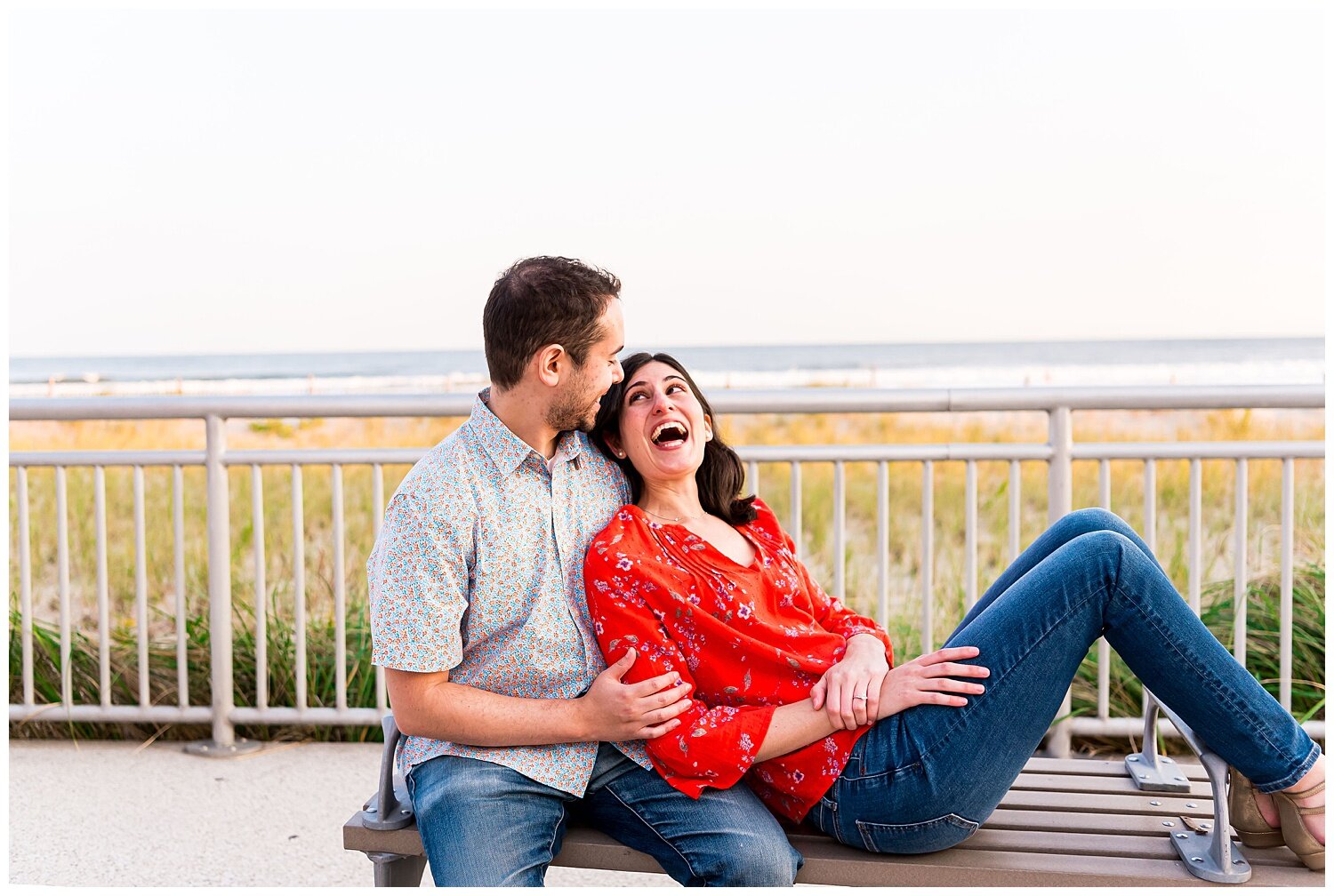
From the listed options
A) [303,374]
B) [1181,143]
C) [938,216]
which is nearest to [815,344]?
[938,216]

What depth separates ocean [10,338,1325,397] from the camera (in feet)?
90.4

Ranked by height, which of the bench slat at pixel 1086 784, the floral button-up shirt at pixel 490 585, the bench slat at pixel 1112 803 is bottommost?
the bench slat at pixel 1086 784

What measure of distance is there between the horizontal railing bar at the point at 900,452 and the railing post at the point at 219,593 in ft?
5.69

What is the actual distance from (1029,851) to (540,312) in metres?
1.24

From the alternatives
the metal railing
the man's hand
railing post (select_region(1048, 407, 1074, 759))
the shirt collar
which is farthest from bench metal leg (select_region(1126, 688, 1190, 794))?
the shirt collar

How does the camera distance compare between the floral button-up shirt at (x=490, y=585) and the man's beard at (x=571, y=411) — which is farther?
the man's beard at (x=571, y=411)

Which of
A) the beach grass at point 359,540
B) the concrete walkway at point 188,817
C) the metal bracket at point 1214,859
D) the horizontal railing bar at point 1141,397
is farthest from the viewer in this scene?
the beach grass at point 359,540

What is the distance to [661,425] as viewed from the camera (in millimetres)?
2045

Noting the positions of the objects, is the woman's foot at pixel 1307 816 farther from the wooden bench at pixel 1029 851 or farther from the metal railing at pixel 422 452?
the metal railing at pixel 422 452

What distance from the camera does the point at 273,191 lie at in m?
22.5

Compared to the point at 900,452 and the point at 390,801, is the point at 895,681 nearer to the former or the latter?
the point at 390,801

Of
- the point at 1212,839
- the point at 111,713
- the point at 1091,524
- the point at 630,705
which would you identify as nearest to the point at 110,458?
the point at 111,713

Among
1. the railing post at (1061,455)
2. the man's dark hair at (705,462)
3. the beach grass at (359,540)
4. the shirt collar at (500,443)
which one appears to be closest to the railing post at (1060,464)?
the railing post at (1061,455)

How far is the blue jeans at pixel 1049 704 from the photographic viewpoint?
5.69 feet
